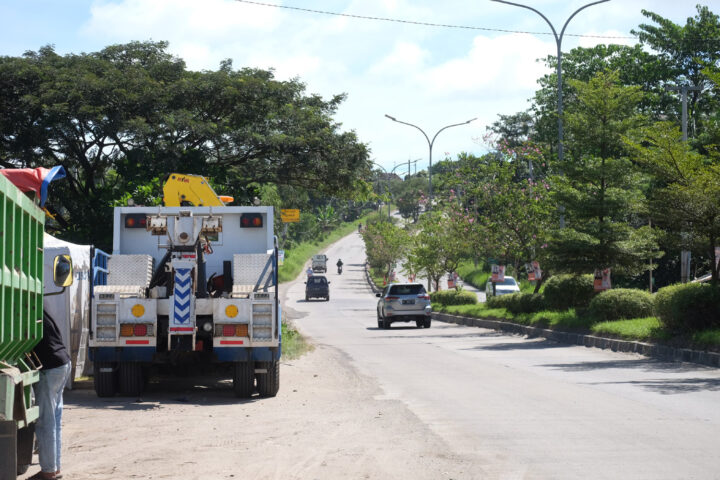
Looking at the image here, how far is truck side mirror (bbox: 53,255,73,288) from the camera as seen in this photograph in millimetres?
7328

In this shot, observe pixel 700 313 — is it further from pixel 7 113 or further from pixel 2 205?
pixel 7 113

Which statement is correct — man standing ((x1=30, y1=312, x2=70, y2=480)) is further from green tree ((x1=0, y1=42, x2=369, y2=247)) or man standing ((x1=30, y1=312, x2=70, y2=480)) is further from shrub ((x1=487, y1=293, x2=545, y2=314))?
shrub ((x1=487, y1=293, x2=545, y2=314))

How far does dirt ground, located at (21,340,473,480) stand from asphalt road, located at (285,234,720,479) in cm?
47

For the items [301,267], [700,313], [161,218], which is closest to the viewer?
[161,218]

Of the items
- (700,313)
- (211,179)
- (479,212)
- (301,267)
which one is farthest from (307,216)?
(700,313)

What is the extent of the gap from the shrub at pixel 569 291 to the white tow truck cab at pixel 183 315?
1580 cm

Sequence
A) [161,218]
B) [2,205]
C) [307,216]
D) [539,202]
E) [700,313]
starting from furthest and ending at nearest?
[307,216], [539,202], [700,313], [161,218], [2,205]

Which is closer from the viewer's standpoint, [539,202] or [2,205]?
[2,205]

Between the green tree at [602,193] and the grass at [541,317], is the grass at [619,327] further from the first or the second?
the green tree at [602,193]

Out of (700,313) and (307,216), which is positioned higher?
(307,216)

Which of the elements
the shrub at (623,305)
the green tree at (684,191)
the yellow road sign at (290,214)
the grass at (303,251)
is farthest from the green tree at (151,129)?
the grass at (303,251)

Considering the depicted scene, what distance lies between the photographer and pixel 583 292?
1089 inches

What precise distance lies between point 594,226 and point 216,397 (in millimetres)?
14880

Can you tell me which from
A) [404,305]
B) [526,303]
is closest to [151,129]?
[404,305]
